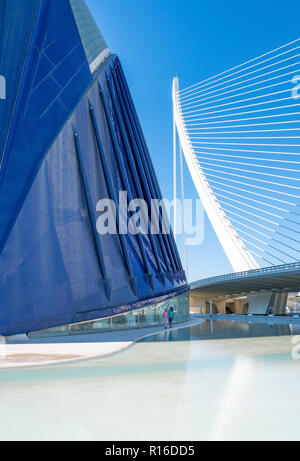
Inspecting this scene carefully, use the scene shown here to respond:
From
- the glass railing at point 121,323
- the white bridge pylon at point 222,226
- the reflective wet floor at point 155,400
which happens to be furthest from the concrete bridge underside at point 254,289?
the reflective wet floor at point 155,400

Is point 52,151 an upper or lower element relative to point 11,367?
upper

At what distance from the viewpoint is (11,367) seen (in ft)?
26.0

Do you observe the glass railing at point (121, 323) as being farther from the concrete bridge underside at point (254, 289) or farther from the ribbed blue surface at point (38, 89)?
the concrete bridge underside at point (254, 289)

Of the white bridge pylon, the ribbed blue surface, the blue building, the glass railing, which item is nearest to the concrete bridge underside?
the white bridge pylon

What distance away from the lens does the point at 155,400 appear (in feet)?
15.9

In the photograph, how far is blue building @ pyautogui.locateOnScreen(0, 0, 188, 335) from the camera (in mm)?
Answer: 9414

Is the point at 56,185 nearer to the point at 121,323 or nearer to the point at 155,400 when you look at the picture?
the point at 155,400

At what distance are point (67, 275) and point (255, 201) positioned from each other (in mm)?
20675

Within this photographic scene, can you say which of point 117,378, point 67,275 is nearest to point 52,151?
point 67,275

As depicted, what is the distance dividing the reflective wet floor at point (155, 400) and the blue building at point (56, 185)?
246 cm

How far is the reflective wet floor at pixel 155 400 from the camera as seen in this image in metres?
3.58

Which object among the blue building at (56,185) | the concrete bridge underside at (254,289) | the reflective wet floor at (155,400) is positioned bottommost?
the concrete bridge underside at (254,289)

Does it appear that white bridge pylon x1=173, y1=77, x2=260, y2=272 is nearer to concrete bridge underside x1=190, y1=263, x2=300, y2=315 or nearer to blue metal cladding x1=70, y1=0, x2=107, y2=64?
concrete bridge underside x1=190, y1=263, x2=300, y2=315
